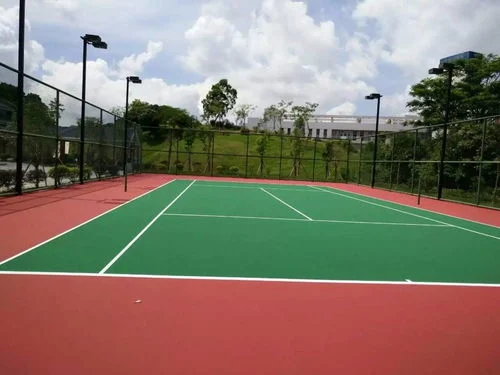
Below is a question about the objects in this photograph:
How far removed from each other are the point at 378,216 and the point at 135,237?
8.43 metres

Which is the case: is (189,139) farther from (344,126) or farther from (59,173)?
(344,126)

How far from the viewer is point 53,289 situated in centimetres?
538

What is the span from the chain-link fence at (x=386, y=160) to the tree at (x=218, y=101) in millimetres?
29253

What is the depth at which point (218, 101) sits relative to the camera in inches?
3484

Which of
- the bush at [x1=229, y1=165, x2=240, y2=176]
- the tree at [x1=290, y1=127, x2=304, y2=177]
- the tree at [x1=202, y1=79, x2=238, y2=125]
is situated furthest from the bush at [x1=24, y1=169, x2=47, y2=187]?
the tree at [x1=202, y1=79, x2=238, y2=125]

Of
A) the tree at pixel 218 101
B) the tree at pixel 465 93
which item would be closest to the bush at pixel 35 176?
the tree at pixel 465 93

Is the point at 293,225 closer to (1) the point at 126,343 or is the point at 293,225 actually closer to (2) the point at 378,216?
(2) the point at 378,216

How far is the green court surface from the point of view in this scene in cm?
672

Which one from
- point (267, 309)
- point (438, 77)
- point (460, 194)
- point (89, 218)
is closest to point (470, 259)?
point (267, 309)

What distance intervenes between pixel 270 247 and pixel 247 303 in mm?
3401

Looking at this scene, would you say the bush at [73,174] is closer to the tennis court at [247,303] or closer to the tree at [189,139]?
the tennis court at [247,303]

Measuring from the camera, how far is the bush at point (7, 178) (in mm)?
14094

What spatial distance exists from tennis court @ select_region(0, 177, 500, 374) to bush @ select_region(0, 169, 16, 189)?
5.88 metres

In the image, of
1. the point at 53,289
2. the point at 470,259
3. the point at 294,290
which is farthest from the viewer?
the point at 470,259
